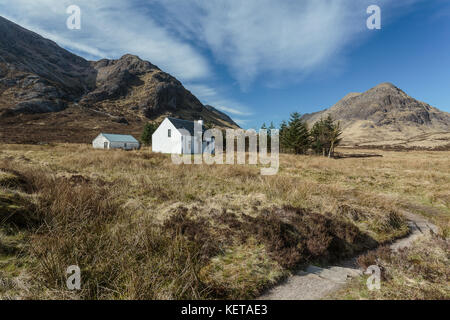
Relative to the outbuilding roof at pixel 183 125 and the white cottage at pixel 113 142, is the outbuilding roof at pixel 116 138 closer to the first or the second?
the white cottage at pixel 113 142

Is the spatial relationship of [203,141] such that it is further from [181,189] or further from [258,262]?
[258,262]

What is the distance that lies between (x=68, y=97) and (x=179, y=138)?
142m

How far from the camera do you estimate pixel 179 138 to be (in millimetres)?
35562

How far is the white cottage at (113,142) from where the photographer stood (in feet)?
160

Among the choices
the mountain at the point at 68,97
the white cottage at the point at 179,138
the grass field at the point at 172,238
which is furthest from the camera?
the mountain at the point at 68,97

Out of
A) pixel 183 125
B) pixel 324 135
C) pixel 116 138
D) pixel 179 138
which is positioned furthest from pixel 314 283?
pixel 116 138

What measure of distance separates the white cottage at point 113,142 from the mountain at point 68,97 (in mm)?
18942

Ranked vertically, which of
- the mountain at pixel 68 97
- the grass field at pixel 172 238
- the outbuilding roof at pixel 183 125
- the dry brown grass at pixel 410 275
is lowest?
the dry brown grass at pixel 410 275

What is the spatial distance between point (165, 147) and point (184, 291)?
3631cm

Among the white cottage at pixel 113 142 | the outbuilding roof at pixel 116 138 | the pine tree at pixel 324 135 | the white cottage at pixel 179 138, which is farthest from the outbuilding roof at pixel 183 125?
the pine tree at pixel 324 135

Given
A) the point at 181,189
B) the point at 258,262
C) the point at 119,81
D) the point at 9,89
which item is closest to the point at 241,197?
the point at 181,189

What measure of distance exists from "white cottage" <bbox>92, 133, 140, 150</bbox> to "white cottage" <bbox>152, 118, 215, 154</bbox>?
1629cm

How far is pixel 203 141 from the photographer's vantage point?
40562 millimetres

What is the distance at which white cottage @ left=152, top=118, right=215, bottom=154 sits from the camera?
35.9 meters
